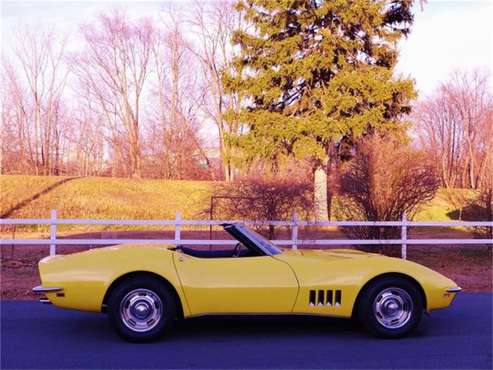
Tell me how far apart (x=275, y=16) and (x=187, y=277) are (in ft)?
68.6

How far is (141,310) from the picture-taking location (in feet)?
19.9

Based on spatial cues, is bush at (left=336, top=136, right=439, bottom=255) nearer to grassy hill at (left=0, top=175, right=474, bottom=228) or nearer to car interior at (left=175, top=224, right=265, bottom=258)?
car interior at (left=175, top=224, right=265, bottom=258)

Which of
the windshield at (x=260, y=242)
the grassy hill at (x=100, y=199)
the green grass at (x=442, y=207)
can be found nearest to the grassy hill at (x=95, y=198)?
the grassy hill at (x=100, y=199)

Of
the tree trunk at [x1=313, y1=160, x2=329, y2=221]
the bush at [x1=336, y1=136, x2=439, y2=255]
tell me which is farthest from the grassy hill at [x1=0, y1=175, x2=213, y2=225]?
the bush at [x1=336, y1=136, x2=439, y2=255]

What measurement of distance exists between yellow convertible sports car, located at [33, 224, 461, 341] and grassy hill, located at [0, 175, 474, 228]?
19654 millimetres

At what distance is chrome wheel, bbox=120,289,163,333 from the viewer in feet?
19.8

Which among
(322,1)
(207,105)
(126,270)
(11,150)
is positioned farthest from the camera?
(207,105)

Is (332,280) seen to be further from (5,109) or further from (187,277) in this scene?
(5,109)

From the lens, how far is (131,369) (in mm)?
5188

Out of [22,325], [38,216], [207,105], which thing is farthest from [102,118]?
[22,325]

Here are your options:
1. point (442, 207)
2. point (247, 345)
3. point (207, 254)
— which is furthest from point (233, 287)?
point (442, 207)

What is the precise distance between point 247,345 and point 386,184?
8984 millimetres

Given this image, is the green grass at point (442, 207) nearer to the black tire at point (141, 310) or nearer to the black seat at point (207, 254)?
the black seat at point (207, 254)

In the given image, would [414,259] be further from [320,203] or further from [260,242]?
[260,242]
